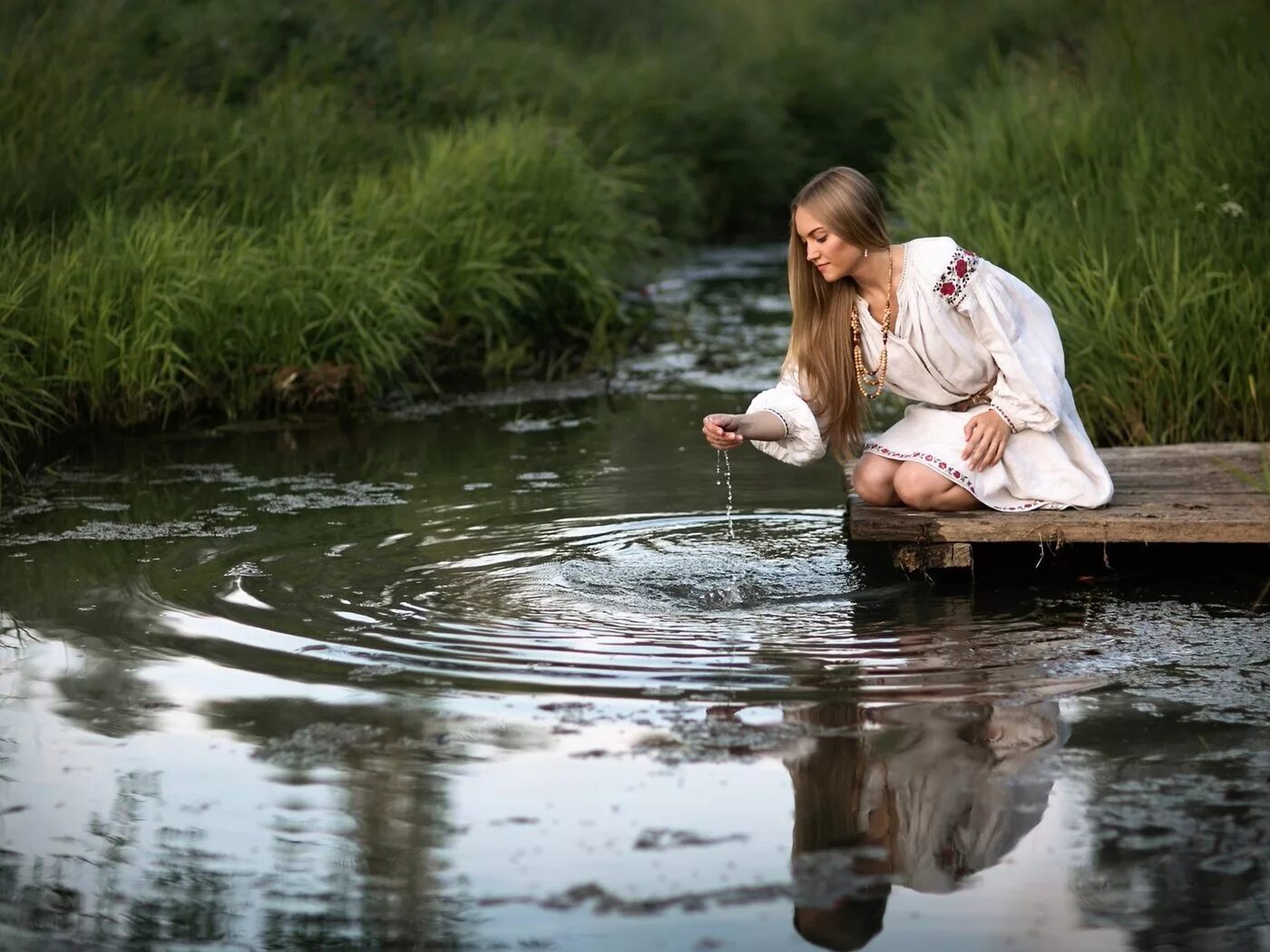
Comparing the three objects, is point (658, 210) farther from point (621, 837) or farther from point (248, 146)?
point (621, 837)

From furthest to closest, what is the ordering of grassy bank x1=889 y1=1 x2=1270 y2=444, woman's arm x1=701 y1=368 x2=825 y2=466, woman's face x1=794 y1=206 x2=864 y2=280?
grassy bank x1=889 y1=1 x2=1270 y2=444 → woman's arm x1=701 y1=368 x2=825 y2=466 → woman's face x1=794 y1=206 x2=864 y2=280

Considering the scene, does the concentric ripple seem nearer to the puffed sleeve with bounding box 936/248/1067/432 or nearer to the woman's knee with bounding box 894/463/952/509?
the woman's knee with bounding box 894/463/952/509

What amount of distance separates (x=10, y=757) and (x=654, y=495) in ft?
9.28

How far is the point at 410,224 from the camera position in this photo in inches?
340

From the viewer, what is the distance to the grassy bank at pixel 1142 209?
6.18m

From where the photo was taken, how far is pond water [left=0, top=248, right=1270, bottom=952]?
274cm

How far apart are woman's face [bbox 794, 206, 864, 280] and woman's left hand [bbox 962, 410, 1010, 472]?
1.93ft

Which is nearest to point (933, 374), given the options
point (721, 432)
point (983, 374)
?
point (983, 374)

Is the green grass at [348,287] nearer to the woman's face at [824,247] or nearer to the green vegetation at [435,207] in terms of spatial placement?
the green vegetation at [435,207]

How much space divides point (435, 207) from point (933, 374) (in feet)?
14.6

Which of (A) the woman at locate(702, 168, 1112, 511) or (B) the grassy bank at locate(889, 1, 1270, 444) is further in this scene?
(B) the grassy bank at locate(889, 1, 1270, 444)

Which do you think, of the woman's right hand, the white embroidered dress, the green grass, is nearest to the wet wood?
the white embroidered dress

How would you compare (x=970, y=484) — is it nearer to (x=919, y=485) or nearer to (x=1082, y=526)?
(x=919, y=485)

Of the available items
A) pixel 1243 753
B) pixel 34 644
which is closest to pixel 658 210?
pixel 34 644
